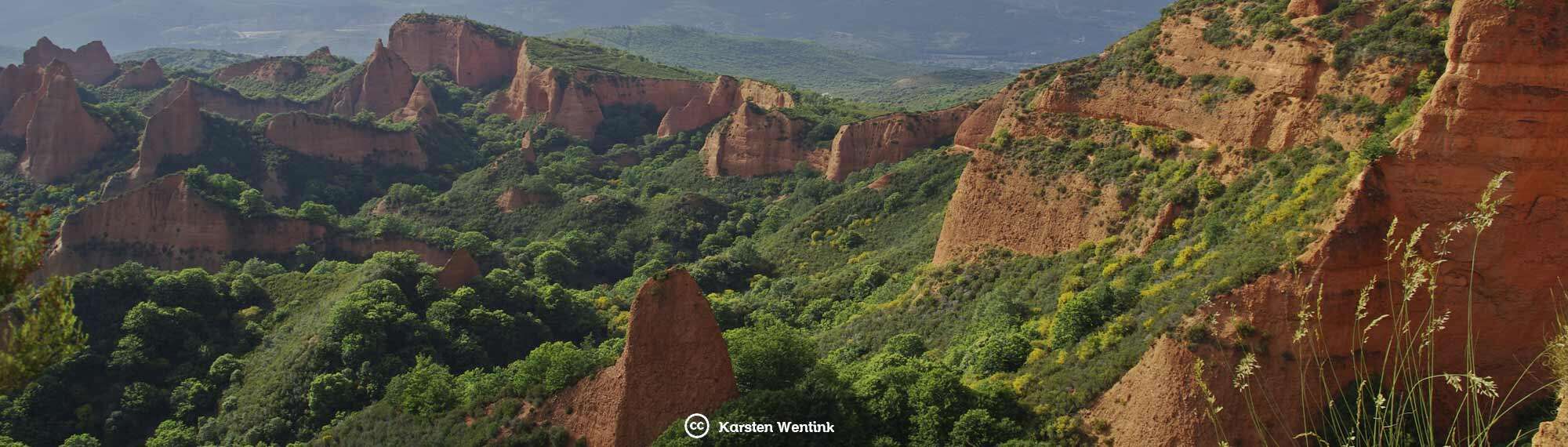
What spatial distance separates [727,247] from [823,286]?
19089mm

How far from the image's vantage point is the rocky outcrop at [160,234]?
55.5 m

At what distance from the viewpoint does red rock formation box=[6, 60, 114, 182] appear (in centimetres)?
7025

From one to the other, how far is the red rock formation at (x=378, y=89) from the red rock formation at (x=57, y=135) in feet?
83.4

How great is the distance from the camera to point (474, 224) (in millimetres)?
70938

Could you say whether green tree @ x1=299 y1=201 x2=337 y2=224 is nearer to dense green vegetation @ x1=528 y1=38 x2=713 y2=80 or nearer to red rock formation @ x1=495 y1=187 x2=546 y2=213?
red rock formation @ x1=495 y1=187 x2=546 y2=213

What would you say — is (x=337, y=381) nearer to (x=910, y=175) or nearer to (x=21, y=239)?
(x=21, y=239)

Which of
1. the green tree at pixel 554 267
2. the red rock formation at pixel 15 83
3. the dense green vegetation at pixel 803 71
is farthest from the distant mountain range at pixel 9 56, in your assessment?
the green tree at pixel 554 267

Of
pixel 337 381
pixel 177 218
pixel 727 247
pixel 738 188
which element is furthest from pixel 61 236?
pixel 738 188

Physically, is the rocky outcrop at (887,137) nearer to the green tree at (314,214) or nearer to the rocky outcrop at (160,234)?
the green tree at (314,214)

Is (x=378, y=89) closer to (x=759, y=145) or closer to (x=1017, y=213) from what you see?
(x=759, y=145)

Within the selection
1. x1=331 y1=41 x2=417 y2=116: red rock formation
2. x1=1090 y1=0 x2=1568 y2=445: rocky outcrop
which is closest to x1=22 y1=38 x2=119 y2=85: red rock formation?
A: x1=331 y1=41 x2=417 y2=116: red rock formation

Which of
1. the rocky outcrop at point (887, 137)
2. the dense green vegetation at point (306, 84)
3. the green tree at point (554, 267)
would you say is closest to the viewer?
the green tree at point (554, 267)

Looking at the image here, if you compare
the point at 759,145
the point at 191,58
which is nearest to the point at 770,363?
the point at 759,145

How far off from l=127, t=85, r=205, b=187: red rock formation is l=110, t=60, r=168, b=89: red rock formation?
27.3 m
